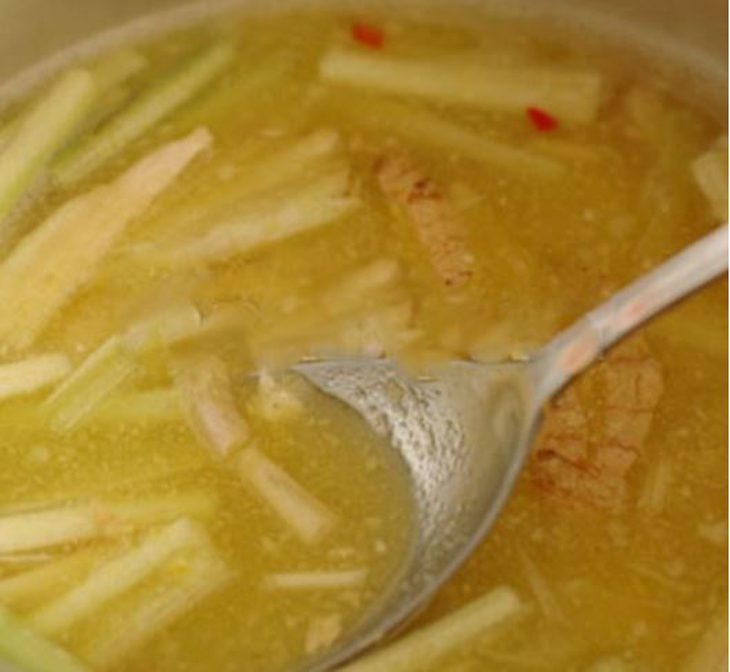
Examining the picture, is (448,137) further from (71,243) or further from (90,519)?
(90,519)

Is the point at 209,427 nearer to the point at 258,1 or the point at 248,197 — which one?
the point at 248,197

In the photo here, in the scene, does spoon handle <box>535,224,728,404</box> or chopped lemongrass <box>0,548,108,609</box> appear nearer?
spoon handle <box>535,224,728,404</box>

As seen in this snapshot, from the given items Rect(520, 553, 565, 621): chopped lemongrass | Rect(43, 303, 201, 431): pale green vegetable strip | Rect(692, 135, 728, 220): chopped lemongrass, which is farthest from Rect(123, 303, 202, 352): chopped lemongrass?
Rect(692, 135, 728, 220): chopped lemongrass

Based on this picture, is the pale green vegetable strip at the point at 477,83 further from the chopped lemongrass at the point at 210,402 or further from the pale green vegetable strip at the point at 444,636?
the pale green vegetable strip at the point at 444,636

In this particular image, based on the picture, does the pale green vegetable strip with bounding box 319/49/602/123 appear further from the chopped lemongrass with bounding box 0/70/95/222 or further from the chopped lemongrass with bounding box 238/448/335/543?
the chopped lemongrass with bounding box 238/448/335/543

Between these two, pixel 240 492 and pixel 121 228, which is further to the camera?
pixel 121 228

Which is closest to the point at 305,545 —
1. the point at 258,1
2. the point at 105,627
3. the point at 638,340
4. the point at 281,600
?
the point at 281,600
